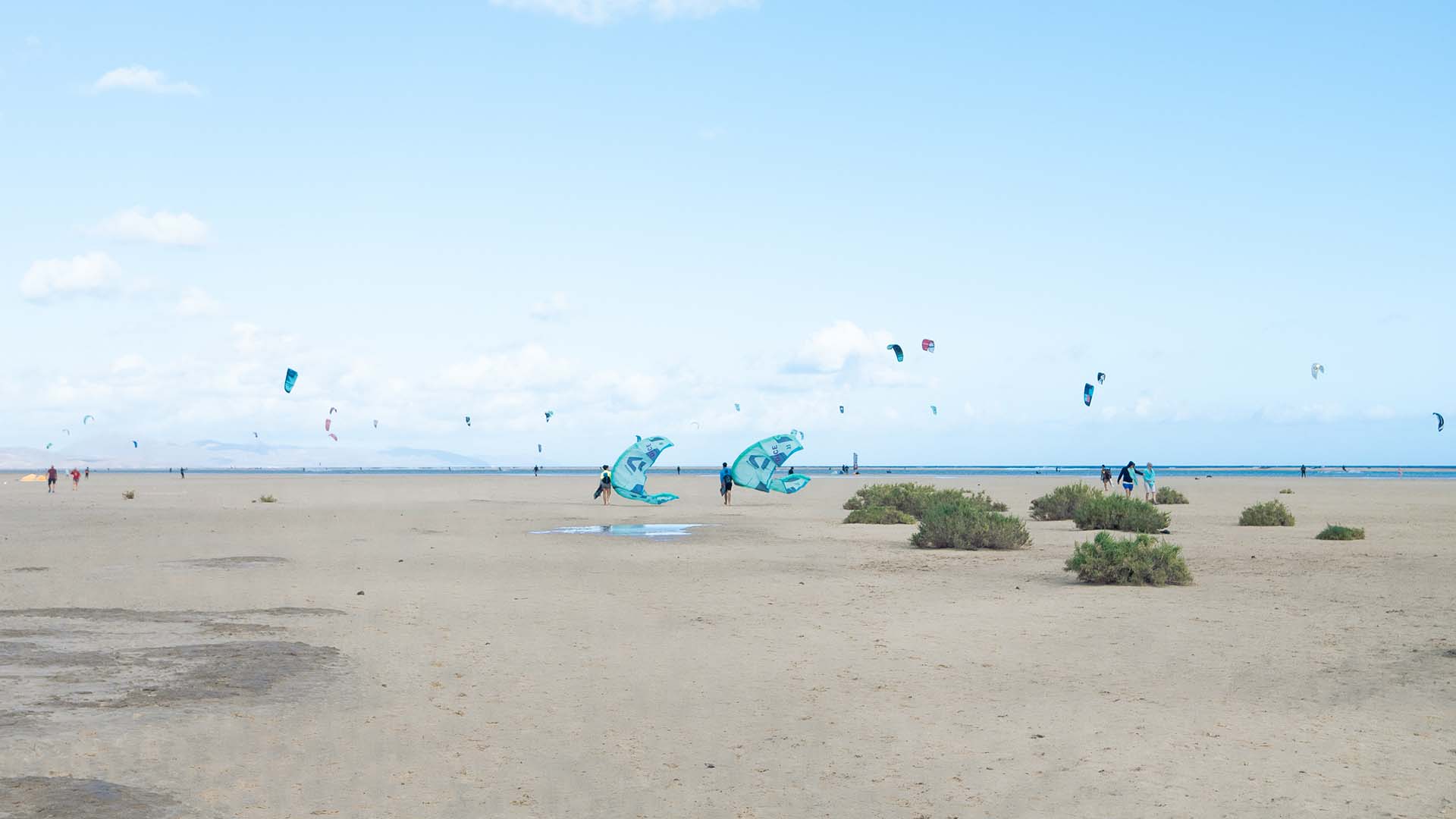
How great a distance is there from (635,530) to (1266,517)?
695 inches

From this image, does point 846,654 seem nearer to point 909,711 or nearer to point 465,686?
point 909,711

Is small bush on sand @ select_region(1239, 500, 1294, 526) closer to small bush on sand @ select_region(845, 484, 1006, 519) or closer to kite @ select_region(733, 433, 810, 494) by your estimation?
small bush on sand @ select_region(845, 484, 1006, 519)

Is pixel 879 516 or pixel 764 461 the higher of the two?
pixel 764 461

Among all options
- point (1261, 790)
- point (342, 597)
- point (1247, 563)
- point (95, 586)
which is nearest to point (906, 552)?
point (1247, 563)

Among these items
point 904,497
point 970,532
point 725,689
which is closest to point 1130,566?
point 970,532

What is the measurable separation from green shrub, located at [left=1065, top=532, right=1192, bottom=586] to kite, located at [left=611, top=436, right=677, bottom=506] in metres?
23.0

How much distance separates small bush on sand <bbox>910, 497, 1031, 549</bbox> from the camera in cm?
2547

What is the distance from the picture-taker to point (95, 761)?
7848 millimetres

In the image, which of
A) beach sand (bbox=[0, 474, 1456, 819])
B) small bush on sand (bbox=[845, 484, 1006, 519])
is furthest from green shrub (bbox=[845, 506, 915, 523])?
beach sand (bbox=[0, 474, 1456, 819])

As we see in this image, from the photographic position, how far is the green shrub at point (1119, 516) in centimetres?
2992

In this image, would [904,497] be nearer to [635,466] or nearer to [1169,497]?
[635,466]

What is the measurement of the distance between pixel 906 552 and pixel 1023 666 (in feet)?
43.1

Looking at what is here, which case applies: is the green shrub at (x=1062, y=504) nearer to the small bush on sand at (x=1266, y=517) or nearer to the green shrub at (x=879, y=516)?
the small bush on sand at (x=1266, y=517)

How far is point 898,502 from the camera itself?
38.0 m
